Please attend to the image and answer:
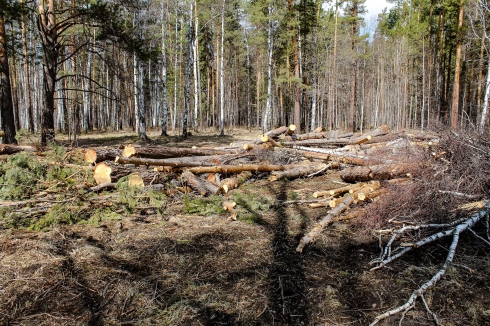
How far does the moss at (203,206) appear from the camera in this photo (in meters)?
5.41

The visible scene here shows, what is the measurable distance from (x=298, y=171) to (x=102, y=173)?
185 inches

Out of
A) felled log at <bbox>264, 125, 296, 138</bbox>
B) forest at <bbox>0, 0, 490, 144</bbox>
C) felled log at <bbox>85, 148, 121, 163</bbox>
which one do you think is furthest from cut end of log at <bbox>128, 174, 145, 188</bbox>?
felled log at <bbox>264, 125, 296, 138</bbox>

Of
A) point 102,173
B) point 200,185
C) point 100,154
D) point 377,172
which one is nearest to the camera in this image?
point 102,173

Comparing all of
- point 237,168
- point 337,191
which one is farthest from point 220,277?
point 237,168

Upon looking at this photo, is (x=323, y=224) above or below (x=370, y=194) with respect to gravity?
below

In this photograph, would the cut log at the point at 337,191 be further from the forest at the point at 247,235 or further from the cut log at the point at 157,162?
the cut log at the point at 157,162

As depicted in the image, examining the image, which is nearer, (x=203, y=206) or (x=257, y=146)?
(x=203, y=206)

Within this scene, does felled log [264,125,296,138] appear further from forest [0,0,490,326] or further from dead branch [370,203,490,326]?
dead branch [370,203,490,326]

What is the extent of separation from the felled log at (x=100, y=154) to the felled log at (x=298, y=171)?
371 cm

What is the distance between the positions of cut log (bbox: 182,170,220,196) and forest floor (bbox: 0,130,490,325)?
166cm

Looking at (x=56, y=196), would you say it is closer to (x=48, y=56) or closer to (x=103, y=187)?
(x=103, y=187)

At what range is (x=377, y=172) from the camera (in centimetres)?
653

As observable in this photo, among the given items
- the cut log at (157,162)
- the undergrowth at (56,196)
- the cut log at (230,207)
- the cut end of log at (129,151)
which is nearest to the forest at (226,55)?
the undergrowth at (56,196)

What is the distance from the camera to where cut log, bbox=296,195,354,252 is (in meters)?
3.96
